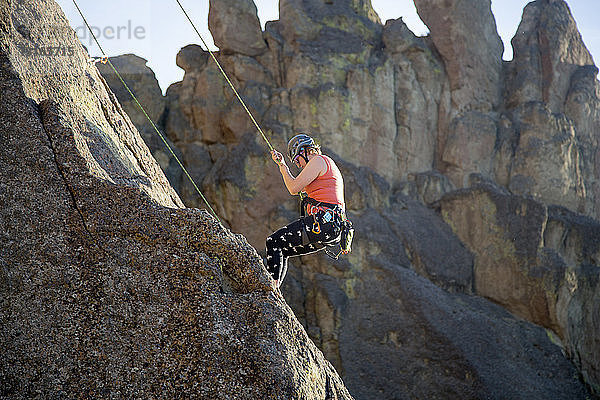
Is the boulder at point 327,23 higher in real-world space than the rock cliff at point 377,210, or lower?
higher

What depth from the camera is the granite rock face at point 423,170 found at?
17108mm

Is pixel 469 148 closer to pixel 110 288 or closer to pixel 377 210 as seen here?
pixel 377 210

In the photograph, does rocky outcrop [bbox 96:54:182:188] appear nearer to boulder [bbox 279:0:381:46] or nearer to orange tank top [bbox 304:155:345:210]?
boulder [bbox 279:0:381:46]

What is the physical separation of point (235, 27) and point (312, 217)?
61.0ft

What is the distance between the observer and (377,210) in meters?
20.2

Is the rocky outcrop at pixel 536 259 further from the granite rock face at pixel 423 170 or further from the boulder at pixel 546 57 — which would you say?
the boulder at pixel 546 57

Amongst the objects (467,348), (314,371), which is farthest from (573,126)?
(314,371)

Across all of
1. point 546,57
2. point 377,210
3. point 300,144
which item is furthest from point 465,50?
point 300,144

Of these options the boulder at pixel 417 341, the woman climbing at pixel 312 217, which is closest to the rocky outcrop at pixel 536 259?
the boulder at pixel 417 341

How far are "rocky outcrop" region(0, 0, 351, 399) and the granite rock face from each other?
10.9 meters

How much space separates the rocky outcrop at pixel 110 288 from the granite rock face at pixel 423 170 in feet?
35.7

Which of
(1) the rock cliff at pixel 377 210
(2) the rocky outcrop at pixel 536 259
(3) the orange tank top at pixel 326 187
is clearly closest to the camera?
(1) the rock cliff at pixel 377 210

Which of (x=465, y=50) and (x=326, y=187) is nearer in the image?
(x=326, y=187)

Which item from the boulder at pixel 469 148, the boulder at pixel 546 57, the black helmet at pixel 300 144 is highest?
the boulder at pixel 546 57
